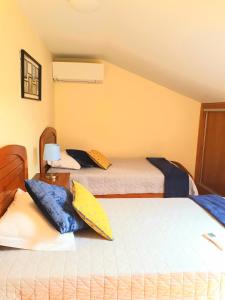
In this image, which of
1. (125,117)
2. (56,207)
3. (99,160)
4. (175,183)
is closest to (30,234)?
(56,207)

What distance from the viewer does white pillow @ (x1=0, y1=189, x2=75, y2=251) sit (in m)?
1.34

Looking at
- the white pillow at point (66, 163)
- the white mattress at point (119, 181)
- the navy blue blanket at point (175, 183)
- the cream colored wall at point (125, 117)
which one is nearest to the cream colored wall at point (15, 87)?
the white pillow at point (66, 163)

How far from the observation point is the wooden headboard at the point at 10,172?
155cm

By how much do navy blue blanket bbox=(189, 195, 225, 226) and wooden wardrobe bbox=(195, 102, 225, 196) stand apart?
1405 millimetres

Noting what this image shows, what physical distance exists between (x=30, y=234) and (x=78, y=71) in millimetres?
2748

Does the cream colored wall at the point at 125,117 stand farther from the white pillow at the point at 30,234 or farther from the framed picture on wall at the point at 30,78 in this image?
the white pillow at the point at 30,234

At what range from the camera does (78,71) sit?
3.61 metres

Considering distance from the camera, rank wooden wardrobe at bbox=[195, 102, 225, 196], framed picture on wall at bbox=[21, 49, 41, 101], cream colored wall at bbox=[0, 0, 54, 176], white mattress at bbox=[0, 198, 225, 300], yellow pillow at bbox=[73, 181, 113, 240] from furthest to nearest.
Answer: wooden wardrobe at bbox=[195, 102, 225, 196] → framed picture on wall at bbox=[21, 49, 41, 101] → cream colored wall at bbox=[0, 0, 54, 176] → yellow pillow at bbox=[73, 181, 113, 240] → white mattress at bbox=[0, 198, 225, 300]

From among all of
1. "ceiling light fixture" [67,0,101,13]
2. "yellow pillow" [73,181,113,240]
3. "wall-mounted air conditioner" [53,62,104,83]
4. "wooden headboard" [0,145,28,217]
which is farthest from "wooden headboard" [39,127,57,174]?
"ceiling light fixture" [67,0,101,13]

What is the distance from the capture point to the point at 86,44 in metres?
3.06

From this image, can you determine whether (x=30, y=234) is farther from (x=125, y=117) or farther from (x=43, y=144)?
→ (x=125, y=117)

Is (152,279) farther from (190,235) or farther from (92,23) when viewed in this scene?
(92,23)

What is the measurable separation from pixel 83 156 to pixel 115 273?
215 cm

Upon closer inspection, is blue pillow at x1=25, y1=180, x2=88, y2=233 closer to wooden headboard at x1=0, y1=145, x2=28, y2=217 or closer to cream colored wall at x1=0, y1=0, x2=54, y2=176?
wooden headboard at x1=0, y1=145, x2=28, y2=217
